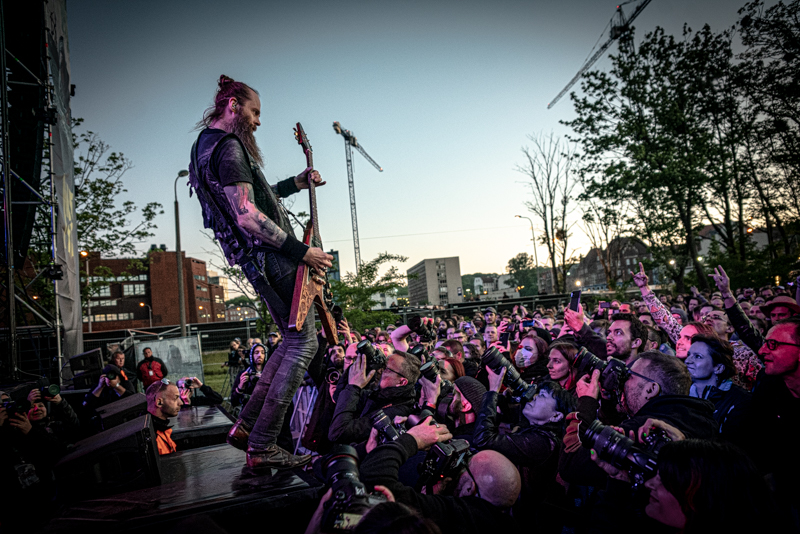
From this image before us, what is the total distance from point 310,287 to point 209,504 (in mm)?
1205

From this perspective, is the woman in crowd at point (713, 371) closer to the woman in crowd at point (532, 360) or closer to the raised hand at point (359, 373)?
the woman in crowd at point (532, 360)

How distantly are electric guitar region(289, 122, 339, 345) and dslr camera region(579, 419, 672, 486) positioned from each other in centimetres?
163

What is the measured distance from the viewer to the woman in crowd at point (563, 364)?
12.5 ft

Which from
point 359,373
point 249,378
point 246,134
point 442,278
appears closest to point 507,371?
point 359,373

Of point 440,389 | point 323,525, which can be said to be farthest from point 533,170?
point 323,525

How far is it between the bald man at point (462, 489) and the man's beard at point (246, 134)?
1.93 metres

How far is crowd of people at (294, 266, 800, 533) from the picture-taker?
5.42ft

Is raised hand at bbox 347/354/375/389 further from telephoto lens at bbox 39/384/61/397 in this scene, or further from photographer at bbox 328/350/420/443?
telephoto lens at bbox 39/384/61/397

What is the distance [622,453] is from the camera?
6.14ft

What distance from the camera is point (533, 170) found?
3100 centimetres

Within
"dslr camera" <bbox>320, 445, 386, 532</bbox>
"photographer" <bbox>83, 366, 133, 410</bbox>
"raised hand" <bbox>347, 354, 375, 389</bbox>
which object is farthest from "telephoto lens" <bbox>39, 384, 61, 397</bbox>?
"dslr camera" <bbox>320, 445, 386, 532</bbox>

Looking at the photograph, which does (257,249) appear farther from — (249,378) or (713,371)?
(249,378)

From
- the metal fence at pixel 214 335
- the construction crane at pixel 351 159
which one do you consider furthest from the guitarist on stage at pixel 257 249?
the construction crane at pixel 351 159

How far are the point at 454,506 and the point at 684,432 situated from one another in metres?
1.28
